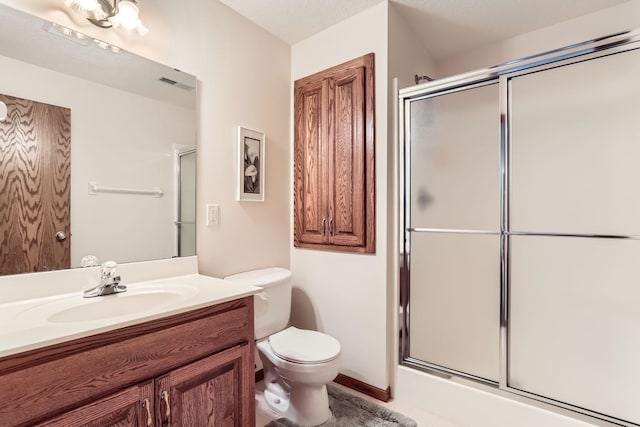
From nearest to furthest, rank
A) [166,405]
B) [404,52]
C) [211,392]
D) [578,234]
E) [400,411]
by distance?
[166,405], [211,392], [578,234], [400,411], [404,52]

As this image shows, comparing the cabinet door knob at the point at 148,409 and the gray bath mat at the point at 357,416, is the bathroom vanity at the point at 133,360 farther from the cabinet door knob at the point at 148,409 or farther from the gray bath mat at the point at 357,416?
the gray bath mat at the point at 357,416

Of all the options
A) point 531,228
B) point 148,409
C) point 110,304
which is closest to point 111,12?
point 110,304

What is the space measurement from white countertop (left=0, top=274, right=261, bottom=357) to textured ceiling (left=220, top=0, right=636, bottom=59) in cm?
164

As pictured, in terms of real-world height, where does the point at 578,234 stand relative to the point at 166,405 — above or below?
above

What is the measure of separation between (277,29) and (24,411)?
225cm

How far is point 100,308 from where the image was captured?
1.21m

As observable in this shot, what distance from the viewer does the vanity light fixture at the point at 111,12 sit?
1.32m

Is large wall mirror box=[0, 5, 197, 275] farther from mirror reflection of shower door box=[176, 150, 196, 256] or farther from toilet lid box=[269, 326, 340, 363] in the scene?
toilet lid box=[269, 326, 340, 363]

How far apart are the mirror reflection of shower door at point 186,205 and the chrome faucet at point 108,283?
361mm

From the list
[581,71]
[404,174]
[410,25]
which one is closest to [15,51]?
[404,174]

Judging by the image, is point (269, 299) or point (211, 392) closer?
point (211, 392)

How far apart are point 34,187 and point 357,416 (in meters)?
1.87

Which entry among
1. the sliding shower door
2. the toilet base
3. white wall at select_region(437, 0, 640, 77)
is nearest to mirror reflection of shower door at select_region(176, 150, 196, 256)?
the toilet base

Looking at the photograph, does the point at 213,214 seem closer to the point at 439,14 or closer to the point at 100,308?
the point at 100,308
